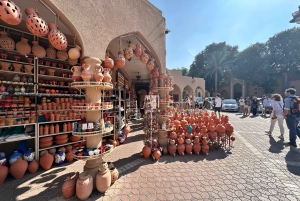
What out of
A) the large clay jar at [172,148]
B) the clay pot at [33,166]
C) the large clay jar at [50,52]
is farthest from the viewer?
the large clay jar at [172,148]

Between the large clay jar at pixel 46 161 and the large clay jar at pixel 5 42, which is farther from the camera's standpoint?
the large clay jar at pixel 46 161

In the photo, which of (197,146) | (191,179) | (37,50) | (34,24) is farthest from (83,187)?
(37,50)

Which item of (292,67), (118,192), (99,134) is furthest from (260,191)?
(292,67)

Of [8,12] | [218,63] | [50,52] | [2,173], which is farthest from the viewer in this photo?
[218,63]

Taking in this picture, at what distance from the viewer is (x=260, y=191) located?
240 centimetres

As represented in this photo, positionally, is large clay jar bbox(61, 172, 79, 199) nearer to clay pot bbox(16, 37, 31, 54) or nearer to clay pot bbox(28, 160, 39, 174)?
clay pot bbox(28, 160, 39, 174)

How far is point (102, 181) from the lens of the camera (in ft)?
7.59

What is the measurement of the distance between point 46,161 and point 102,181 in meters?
1.83

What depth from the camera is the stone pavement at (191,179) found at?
2318 millimetres

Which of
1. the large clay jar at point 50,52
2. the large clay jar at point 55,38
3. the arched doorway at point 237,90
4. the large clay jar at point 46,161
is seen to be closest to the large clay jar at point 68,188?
the large clay jar at point 46,161

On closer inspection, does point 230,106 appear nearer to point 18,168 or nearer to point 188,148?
point 188,148

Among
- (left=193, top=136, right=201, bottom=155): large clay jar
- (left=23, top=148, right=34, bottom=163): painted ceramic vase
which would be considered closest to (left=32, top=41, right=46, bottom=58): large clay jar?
(left=23, top=148, right=34, bottom=163): painted ceramic vase

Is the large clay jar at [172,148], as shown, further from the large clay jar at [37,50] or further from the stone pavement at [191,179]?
the large clay jar at [37,50]

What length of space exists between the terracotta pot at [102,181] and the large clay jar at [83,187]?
0.13 metres
